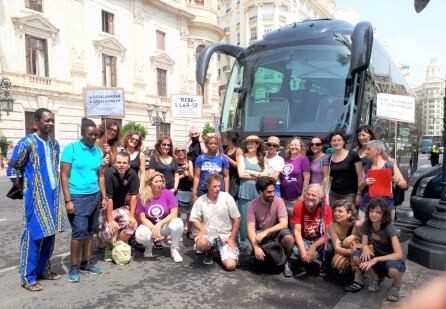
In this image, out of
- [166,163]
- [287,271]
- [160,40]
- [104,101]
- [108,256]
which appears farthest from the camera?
[160,40]

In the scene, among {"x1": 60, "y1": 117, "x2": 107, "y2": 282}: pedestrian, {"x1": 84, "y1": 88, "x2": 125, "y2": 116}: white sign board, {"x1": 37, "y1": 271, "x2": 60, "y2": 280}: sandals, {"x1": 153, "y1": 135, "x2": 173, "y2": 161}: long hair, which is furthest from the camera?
{"x1": 84, "y1": 88, "x2": 125, "y2": 116}: white sign board

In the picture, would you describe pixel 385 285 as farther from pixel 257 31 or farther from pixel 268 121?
pixel 257 31

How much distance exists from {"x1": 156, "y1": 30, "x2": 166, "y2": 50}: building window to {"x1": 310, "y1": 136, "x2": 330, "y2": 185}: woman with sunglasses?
29539 millimetres

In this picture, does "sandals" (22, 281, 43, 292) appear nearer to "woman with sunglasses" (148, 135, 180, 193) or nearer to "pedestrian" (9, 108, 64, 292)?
"pedestrian" (9, 108, 64, 292)

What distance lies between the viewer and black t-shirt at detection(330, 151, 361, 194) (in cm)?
468

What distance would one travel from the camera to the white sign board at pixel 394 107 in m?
6.34

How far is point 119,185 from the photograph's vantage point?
489cm

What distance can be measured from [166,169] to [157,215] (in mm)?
825

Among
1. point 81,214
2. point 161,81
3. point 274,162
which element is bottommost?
point 81,214

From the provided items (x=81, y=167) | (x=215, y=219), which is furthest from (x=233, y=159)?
(x=81, y=167)

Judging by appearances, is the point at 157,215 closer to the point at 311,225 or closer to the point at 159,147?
the point at 159,147

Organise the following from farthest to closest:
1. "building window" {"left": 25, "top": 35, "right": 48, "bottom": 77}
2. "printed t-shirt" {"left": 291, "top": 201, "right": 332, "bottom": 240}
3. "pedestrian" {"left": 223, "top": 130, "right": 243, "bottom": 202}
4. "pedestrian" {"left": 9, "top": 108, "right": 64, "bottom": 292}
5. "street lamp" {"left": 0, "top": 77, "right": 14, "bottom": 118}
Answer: "building window" {"left": 25, "top": 35, "right": 48, "bottom": 77}
"street lamp" {"left": 0, "top": 77, "right": 14, "bottom": 118}
"pedestrian" {"left": 223, "top": 130, "right": 243, "bottom": 202}
"printed t-shirt" {"left": 291, "top": 201, "right": 332, "bottom": 240}
"pedestrian" {"left": 9, "top": 108, "right": 64, "bottom": 292}

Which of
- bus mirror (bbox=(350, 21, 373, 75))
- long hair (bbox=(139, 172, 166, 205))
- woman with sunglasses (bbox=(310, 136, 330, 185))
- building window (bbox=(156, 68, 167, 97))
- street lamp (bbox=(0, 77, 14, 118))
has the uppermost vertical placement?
building window (bbox=(156, 68, 167, 97))

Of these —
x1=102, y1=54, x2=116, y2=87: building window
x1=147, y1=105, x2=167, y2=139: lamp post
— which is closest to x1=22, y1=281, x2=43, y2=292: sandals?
x1=147, y1=105, x2=167, y2=139: lamp post
